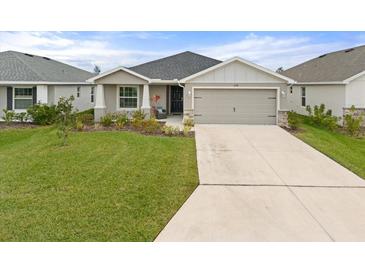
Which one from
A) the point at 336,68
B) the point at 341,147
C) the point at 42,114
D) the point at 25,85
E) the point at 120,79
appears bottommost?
the point at 341,147

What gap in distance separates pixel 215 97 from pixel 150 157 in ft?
27.1

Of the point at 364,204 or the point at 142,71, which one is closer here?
the point at 364,204

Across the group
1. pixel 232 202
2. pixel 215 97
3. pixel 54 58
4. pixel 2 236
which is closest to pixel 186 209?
pixel 232 202

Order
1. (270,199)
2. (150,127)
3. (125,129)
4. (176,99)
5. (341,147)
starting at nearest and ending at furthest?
(270,199) < (341,147) < (150,127) < (125,129) < (176,99)

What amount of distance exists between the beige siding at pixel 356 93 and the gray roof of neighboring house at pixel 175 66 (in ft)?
28.5

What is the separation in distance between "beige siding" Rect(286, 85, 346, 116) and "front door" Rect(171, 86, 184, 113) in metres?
6.61

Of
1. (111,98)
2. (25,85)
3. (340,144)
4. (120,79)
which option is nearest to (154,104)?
(111,98)

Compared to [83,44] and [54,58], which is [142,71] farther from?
[54,58]

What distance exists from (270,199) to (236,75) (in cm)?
1105

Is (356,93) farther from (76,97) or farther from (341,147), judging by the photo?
(76,97)

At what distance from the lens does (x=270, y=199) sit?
6.43 meters

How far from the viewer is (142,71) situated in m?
20.7

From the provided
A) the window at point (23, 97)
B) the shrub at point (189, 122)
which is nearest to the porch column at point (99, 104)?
the window at point (23, 97)
